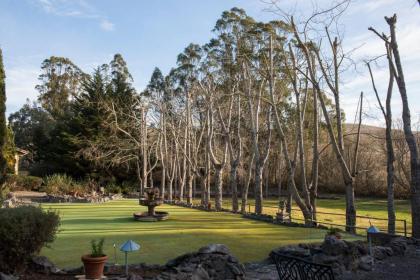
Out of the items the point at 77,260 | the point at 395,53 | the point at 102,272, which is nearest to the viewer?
the point at 102,272

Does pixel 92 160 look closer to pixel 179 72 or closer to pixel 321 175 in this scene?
pixel 179 72

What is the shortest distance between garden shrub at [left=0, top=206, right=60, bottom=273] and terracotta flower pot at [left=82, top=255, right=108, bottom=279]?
1011mm

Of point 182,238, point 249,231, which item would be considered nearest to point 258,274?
point 182,238

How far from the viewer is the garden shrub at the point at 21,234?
7203mm

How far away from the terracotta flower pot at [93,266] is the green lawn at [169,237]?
2.34 meters

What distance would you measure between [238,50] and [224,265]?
2154cm

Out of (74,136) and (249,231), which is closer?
(249,231)

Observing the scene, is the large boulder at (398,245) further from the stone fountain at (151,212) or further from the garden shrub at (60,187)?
the garden shrub at (60,187)

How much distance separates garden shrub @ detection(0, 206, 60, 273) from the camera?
23.6 ft

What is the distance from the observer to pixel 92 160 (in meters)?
44.0

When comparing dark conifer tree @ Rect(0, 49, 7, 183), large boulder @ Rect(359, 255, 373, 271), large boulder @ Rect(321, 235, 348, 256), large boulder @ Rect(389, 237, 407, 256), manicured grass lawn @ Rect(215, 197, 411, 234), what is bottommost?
manicured grass lawn @ Rect(215, 197, 411, 234)

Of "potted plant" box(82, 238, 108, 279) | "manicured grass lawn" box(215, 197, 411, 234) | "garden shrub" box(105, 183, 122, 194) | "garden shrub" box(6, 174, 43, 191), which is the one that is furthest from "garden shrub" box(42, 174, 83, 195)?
"potted plant" box(82, 238, 108, 279)

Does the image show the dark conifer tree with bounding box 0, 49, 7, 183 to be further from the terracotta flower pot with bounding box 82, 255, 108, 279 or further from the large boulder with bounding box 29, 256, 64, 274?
the terracotta flower pot with bounding box 82, 255, 108, 279

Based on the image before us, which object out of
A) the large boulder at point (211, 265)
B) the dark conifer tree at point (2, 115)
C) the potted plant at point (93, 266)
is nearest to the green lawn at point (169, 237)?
the large boulder at point (211, 265)
